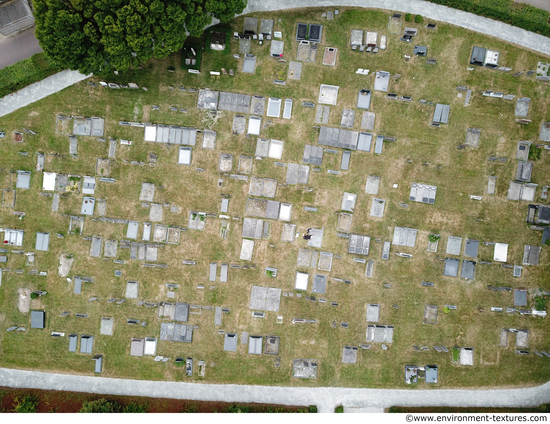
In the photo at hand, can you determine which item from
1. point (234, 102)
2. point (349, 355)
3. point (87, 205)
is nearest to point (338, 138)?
point (234, 102)

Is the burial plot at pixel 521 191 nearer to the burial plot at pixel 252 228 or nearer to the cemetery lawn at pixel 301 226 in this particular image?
the cemetery lawn at pixel 301 226

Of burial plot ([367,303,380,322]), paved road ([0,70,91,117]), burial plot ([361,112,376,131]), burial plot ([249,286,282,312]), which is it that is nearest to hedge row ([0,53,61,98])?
paved road ([0,70,91,117])

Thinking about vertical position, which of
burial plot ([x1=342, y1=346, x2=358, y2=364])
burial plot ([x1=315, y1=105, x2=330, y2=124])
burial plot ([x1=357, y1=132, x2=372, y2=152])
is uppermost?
burial plot ([x1=315, y1=105, x2=330, y2=124])

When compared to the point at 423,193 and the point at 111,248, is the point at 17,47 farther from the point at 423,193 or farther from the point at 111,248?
the point at 423,193

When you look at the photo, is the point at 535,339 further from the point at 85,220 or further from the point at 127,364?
the point at 85,220

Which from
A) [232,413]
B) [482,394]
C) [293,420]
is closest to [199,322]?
[232,413]

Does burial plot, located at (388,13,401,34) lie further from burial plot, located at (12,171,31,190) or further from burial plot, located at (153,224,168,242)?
burial plot, located at (12,171,31,190)
